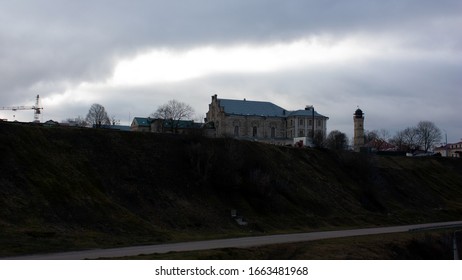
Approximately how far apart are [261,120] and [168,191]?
281 feet

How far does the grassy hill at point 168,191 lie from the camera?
35.4 metres

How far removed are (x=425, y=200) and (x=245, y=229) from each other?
3820 cm

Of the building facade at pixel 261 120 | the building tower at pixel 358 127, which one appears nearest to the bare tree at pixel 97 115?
the building facade at pixel 261 120

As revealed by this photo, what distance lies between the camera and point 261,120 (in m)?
131

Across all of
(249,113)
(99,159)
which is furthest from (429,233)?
(249,113)

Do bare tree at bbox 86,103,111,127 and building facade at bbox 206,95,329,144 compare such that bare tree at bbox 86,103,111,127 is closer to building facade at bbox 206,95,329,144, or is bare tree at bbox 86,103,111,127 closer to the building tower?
building facade at bbox 206,95,329,144

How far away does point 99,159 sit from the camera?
47.0 meters

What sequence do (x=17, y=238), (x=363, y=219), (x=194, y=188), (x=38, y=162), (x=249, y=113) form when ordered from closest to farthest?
(x=17, y=238), (x=38, y=162), (x=194, y=188), (x=363, y=219), (x=249, y=113)

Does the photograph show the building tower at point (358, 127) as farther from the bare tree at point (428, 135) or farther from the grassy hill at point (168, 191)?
the grassy hill at point (168, 191)

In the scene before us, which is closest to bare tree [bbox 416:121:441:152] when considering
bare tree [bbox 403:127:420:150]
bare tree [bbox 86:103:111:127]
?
bare tree [bbox 403:127:420:150]

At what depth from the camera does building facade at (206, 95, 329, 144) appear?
417 feet

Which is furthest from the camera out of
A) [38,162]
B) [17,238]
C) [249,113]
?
[249,113]

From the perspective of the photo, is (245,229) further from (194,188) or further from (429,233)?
(429,233)

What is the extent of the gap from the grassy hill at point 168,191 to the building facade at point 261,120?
5454 cm
